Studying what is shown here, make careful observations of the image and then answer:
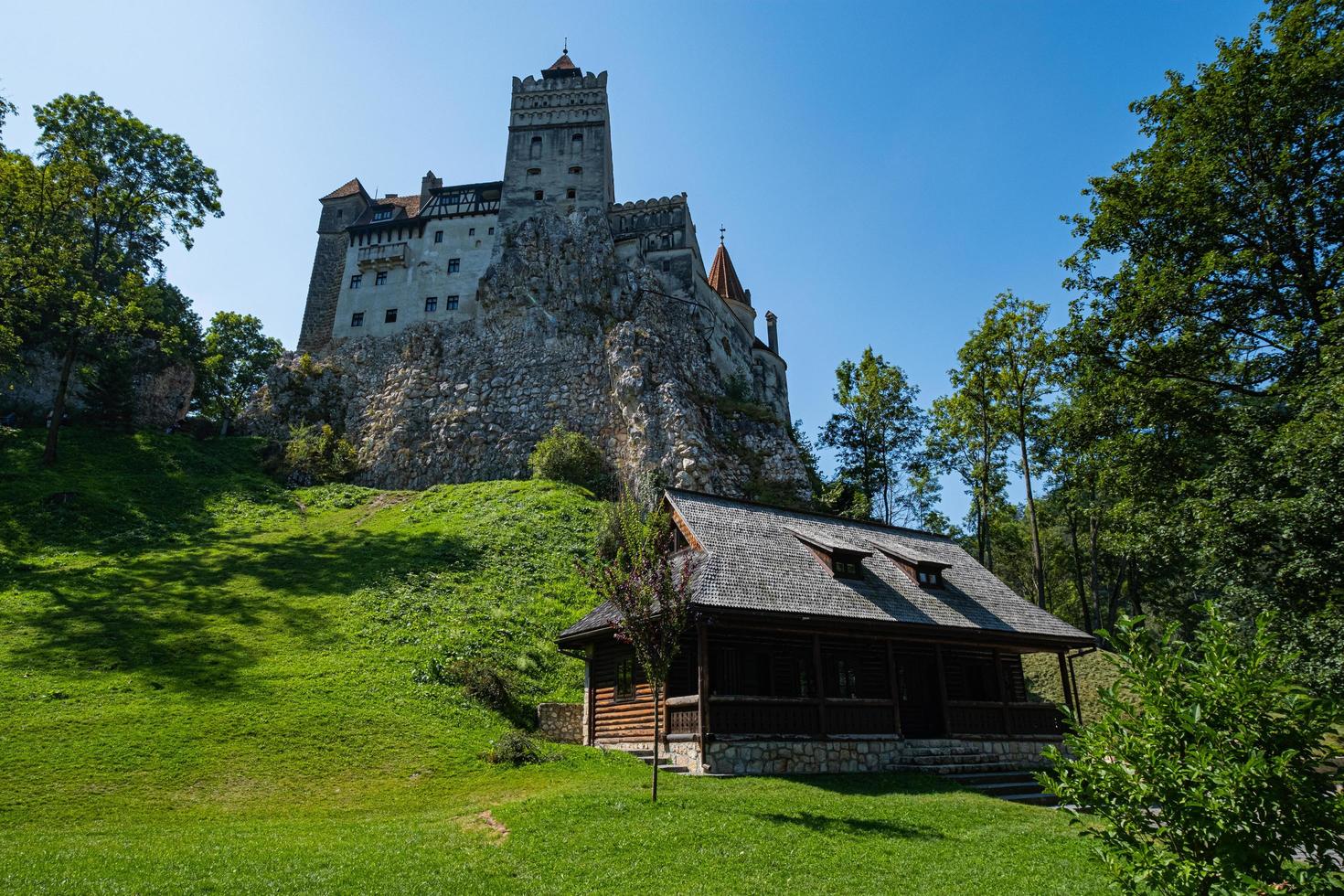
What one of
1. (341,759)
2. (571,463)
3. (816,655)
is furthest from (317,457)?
(816,655)

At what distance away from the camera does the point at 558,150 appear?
61.2m

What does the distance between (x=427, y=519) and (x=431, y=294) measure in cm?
2626

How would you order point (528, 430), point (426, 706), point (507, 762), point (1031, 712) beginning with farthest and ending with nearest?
point (528, 430), point (1031, 712), point (426, 706), point (507, 762)

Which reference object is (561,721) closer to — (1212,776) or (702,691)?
(702,691)

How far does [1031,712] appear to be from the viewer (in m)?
22.3

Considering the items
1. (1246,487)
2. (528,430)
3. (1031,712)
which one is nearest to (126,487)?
(528,430)

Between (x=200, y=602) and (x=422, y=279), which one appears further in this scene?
(x=422, y=279)

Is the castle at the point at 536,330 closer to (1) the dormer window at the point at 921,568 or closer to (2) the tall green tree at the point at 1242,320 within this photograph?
(1) the dormer window at the point at 921,568

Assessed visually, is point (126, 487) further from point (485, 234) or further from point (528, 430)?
point (485, 234)

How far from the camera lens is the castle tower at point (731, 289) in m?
62.8

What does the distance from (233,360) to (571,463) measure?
36.1 meters

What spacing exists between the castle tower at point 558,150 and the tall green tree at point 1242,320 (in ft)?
144

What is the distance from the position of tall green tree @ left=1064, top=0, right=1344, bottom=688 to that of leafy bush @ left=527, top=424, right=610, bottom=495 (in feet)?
93.9

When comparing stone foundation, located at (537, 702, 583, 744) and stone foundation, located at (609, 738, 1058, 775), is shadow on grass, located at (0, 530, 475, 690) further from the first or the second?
stone foundation, located at (609, 738, 1058, 775)
